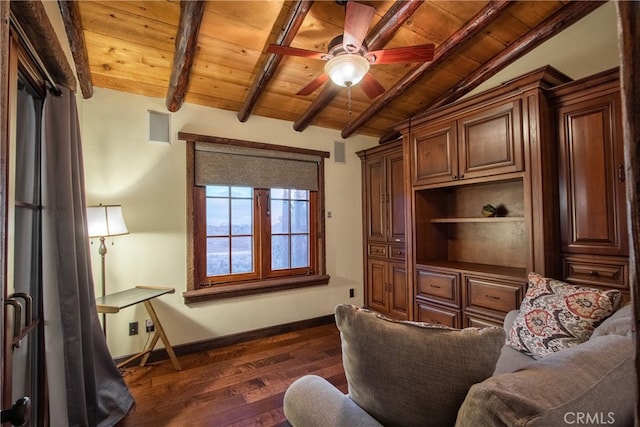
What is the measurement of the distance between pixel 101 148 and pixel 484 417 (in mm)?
3137

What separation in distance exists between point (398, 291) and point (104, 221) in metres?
3.02

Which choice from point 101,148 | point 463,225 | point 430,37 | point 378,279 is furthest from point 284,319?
point 430,37

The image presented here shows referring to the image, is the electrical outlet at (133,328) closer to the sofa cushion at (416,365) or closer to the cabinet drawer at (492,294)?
the sofa cushion at (416,365)

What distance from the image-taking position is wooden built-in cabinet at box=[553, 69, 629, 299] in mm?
1825

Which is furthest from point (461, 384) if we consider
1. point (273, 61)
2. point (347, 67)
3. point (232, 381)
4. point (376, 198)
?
point (376, 198)

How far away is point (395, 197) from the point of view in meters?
3.47

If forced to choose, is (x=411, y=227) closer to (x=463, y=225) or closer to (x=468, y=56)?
(x=463, y=225)

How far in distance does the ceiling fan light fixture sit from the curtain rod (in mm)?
1459

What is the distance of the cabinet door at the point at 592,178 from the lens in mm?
1827

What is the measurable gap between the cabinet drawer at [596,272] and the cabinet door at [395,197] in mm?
1565

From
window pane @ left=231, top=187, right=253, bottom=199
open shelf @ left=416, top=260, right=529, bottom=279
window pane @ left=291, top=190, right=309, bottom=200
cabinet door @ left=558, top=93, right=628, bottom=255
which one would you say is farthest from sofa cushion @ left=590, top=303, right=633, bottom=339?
window pane @ left=231, top=187, right=253, bottom=199

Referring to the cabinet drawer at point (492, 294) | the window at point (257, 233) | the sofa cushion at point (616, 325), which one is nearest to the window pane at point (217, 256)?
the window at point (257, 233)

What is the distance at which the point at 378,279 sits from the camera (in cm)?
372

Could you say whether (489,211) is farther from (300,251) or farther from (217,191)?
(217,191)
